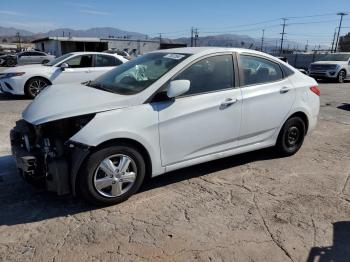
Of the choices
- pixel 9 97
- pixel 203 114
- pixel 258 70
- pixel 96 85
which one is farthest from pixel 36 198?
pixel 9 97

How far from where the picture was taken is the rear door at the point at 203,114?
4.05m

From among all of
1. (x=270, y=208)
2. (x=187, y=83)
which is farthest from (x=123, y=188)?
(x=270, y=208)

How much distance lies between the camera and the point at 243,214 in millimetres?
3809

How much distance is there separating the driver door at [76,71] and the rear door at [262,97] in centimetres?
674

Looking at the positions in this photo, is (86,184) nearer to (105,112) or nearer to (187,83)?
(105,112)

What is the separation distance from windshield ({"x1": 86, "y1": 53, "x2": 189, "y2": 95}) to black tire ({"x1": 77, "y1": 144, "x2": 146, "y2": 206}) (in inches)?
26.8

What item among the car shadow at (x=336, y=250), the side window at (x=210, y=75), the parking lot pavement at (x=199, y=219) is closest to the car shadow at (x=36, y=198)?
the parking lot pavement at (x=199, y=219)

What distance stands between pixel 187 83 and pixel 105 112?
945 mm

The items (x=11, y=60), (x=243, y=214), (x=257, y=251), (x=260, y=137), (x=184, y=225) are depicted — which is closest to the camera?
(x=257, y=251)

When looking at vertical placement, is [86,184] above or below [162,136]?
below

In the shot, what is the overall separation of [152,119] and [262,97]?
5.72 ft

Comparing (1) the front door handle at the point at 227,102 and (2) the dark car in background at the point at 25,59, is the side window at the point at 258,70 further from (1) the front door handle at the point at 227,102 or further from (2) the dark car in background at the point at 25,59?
(2) the dark car in background at the point at 25,59

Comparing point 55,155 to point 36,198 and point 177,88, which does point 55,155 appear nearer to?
point 36,198

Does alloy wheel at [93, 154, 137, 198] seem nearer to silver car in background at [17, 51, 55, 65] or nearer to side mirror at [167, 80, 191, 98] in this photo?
side mirror at [167, 80, 191, 98]
